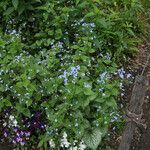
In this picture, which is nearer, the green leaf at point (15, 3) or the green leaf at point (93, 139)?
the green leaf at point (93, 139)

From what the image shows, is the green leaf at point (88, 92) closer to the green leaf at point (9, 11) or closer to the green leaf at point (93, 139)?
the green leaf at point (93, 139)

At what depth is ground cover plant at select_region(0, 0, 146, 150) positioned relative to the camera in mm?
4203

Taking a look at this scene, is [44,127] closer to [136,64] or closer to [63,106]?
[63,106]

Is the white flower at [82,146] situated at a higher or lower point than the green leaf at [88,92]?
lower

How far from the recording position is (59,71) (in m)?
4.55

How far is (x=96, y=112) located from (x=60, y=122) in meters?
0.41

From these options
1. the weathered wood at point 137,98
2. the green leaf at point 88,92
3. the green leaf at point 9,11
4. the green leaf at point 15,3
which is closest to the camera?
the weathered wood at point 137,98

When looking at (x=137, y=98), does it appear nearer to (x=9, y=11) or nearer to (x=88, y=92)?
(x=88, y=92)

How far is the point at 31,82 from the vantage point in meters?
4.41

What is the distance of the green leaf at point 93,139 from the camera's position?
13.7 feet

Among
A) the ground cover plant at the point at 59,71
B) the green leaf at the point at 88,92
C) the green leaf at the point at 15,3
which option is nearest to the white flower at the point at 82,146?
the ground cover plant at the point at 59,71

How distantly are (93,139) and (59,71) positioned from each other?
0.86 meters

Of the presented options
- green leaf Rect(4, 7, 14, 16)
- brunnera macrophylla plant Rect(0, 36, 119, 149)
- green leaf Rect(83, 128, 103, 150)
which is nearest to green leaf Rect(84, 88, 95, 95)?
brunnera macrophylla plant Rect(0, 36, 119, 149)

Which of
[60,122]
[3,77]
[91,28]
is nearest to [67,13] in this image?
[91,28]
